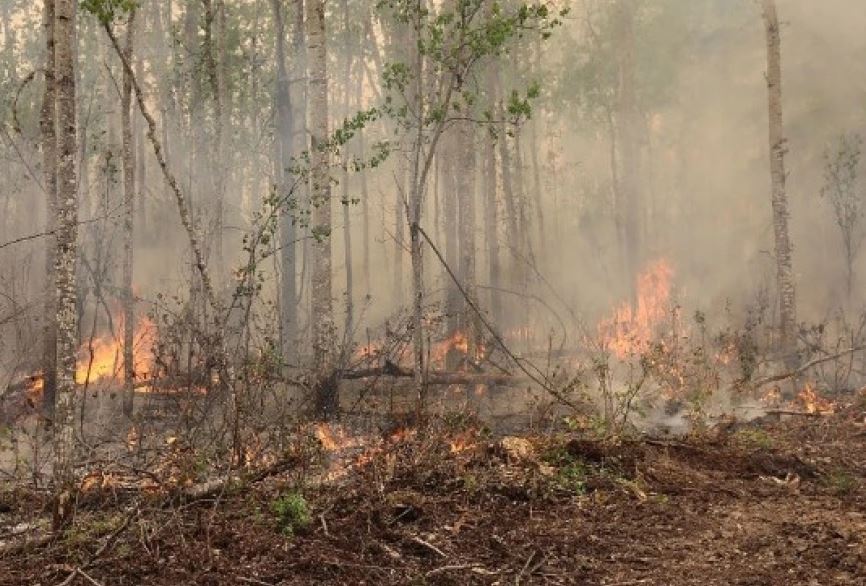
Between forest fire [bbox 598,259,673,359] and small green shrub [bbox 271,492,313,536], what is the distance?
44.6ft

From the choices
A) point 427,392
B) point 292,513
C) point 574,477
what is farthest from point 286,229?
point 292,513

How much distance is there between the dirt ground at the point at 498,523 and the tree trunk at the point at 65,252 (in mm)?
615

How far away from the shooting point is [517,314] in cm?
2622

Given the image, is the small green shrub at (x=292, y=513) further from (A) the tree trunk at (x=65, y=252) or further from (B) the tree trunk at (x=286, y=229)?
(B) the tree trunk at (x=286, y=229)

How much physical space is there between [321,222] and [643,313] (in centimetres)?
1440

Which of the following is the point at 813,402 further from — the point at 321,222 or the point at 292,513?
the point at 292,513

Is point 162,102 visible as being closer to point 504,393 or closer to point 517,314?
point 517,314

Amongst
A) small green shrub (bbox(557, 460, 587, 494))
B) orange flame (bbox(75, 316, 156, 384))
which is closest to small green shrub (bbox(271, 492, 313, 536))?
small green shrub (bbox(557, 460, 587, 494))

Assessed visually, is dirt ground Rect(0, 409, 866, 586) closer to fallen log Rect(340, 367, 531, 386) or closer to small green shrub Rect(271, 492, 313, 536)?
small green shrub Rect(271, 492, 313, 536)

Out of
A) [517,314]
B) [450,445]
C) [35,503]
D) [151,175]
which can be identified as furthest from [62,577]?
[151,175]

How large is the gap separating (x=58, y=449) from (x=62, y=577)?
1472 mm

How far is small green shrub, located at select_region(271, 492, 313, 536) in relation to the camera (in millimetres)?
5648

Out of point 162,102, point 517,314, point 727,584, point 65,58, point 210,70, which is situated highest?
point 162,102

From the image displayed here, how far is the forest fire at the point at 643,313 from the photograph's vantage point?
20.1 meters
